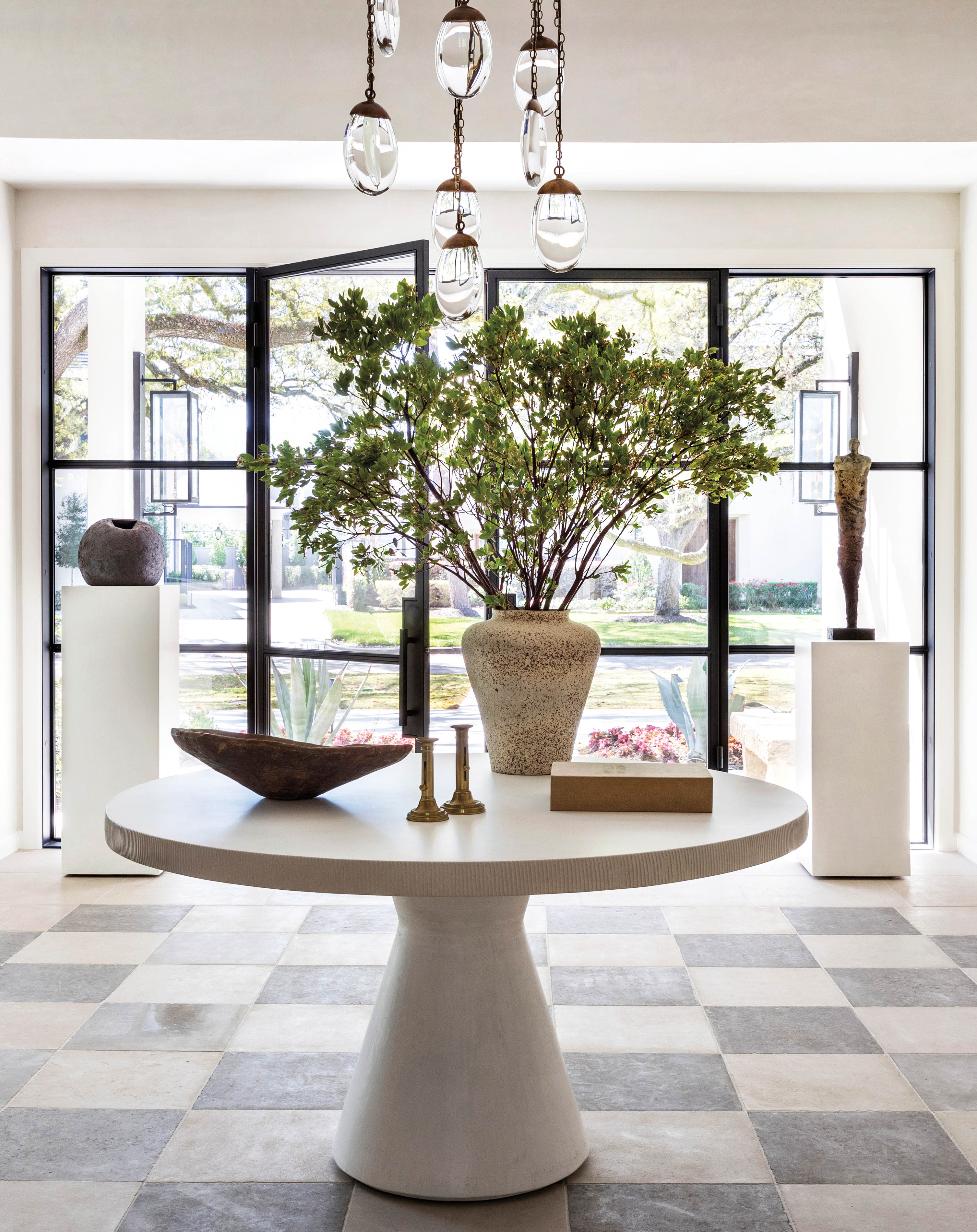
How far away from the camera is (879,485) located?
14.0 feet

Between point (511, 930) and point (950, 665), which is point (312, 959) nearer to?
point (511, 930)

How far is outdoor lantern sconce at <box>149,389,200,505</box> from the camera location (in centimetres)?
425

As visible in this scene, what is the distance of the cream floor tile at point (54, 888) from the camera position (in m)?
3.50

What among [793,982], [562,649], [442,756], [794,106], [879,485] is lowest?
[793,982]

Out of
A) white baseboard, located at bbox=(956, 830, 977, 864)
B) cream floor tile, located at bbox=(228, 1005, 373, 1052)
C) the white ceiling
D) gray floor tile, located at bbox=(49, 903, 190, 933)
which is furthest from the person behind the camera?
white baseboard, located at bbox=(956, 830, 977, 864)

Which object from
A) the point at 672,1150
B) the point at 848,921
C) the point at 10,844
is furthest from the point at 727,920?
the point at 10,844

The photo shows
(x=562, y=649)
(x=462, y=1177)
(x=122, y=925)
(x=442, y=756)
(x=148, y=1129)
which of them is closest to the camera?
(x=462, y=1177)

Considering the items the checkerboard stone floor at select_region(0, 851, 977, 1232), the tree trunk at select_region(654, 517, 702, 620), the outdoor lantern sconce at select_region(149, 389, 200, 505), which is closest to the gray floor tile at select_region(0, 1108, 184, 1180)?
the checkerboard stone floor at select_region(0, 851, 977, 1232)

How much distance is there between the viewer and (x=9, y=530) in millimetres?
4098

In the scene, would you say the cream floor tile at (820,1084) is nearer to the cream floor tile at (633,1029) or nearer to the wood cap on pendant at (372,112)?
the cream floor tile at (633,1029)

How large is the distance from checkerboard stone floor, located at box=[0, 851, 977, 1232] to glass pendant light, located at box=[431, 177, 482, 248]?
5.83 ft

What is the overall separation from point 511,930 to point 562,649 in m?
0.51

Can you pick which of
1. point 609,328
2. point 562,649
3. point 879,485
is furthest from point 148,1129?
point 879,485

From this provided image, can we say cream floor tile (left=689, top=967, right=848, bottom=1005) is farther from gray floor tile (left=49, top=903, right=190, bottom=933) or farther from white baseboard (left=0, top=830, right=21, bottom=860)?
white baseboard (left=0, top=830, right=21, bottom=860)
